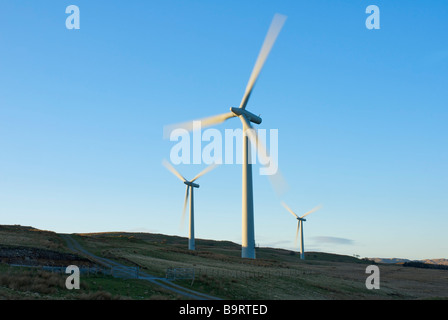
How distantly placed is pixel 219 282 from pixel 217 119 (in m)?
39.4

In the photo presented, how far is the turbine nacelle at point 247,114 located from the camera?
75850 millimetres

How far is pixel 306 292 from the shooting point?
51.5 m

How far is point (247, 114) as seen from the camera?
253 ft

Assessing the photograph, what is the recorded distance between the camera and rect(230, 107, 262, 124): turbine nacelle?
75850 mm
